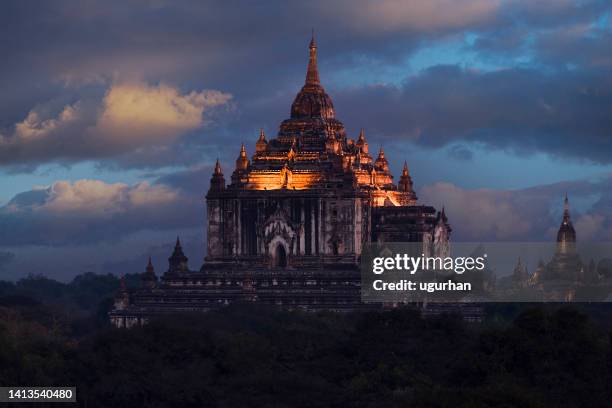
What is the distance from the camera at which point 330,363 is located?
3642 inches

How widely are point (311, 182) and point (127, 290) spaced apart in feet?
37.8

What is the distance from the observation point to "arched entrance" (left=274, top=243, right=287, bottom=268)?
5027 inches

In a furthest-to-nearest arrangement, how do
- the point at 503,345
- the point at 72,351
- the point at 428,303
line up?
the point at 428,303
the point at 72,351
the point at 503,345

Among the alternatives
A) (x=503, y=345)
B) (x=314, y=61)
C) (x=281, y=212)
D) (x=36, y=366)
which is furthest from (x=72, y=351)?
(x=314, y=61)

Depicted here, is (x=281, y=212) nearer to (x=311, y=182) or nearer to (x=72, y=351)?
(x=311, y=182)

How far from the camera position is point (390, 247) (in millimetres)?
128125

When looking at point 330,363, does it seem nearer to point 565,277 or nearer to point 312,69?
point 312,69

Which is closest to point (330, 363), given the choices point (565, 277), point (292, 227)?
point (292, 227)

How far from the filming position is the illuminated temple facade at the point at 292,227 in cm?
12338

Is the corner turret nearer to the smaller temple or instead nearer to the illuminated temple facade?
the illuminated temple facade

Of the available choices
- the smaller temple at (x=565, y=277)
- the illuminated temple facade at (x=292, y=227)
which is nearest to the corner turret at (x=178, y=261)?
the illuminated temple facade at (x=292, y=227)

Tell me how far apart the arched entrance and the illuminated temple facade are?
0.18ft

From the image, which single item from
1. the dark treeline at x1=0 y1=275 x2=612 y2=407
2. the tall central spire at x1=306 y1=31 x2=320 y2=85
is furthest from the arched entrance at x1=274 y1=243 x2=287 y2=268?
the dark treeline at x1=0 y1=275 x2=612 y2=407

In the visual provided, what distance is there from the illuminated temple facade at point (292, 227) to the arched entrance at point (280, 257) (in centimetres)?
5
